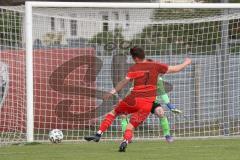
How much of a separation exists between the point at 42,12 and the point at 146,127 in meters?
3.32

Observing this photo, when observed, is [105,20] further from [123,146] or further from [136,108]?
[123,146]

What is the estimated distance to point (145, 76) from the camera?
487 inches

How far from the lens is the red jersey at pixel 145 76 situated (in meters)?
12.3

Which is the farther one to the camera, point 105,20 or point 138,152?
point 105,20

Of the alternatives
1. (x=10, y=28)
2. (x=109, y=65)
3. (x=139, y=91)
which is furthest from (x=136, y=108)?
(x=109, y=65)

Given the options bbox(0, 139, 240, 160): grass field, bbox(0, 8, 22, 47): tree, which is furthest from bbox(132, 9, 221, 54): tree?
bbox(0, 139, 240, 160): grass field

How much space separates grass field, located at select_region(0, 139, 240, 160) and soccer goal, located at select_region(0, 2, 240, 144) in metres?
2.10

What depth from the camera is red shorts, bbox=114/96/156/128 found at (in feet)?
40.1

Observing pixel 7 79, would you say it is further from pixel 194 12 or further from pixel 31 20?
pixel 194 12

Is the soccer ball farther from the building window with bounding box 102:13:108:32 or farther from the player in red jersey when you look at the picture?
the building window with bounding box 102:13:108:32

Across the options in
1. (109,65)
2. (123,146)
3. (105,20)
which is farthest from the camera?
(109,65)

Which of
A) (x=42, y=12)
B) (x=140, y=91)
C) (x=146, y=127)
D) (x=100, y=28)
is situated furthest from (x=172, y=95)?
(x=140, y=91)

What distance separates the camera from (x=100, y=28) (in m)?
17.8

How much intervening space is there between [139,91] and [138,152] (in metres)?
0.94
